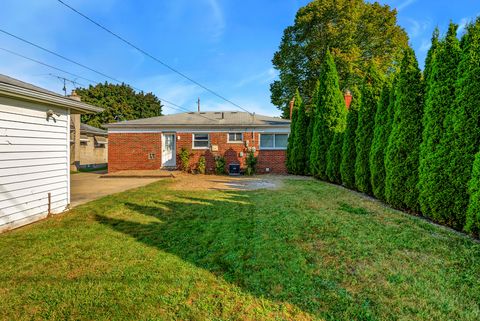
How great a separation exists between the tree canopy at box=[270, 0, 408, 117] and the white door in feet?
39.2

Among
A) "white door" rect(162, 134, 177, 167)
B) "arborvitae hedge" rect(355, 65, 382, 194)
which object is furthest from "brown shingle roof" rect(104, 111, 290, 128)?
"arborvitae hedge" rect(355, 65, 382, 194)

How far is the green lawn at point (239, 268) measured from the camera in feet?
6.79

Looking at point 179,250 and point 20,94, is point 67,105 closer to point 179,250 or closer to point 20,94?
point 20,94

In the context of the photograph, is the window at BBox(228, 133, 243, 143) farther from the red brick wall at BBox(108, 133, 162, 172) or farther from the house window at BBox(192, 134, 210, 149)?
the red brick wall at BBox(108, 133, 162, 172)

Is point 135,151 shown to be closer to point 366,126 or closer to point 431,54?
point 366,126

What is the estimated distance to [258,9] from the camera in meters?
11.3

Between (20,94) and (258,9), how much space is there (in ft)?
33.7

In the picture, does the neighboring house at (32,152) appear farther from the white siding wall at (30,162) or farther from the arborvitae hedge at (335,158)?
the arborvitae hedge at (335,158)

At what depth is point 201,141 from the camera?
13844mm

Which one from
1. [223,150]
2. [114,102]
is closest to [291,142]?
[223,150]

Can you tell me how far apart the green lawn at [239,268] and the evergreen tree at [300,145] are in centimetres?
788

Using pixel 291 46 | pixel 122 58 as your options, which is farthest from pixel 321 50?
pixel 122 58

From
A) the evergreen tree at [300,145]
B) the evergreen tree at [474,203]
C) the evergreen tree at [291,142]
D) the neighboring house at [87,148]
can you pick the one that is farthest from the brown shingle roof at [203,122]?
the evergreen tree at [474,203]

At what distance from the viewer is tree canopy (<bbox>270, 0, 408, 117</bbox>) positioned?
714 inches
